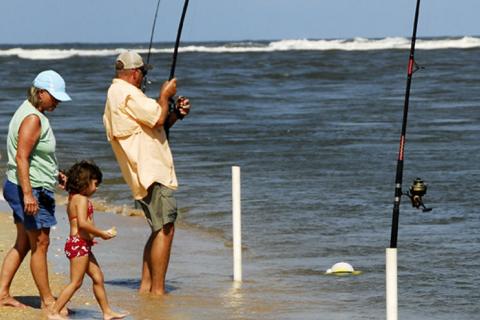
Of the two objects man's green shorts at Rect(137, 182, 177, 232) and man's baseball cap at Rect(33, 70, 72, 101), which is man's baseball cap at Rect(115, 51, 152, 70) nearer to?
man's baseball cap at Rect(33, 70, 72, 101)

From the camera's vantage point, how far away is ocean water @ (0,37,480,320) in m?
7.93

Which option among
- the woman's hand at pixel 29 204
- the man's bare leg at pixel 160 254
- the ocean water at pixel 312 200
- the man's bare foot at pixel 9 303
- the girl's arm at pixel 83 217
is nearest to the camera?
the woman's hand at pixel 29 204

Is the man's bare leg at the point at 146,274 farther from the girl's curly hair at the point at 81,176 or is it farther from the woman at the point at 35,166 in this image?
the girl's curly hair at the point at 81,176

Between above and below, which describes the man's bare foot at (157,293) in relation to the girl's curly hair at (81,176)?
below

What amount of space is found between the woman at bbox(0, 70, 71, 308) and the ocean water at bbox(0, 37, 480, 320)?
2.48 feet

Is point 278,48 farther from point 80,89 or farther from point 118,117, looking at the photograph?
point 118,117

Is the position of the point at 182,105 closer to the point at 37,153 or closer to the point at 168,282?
the point at 37,153

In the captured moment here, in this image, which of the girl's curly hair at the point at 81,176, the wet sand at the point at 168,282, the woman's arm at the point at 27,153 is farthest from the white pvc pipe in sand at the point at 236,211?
the woman's arm at the point at 27,153

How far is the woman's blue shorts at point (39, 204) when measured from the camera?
6789 mm

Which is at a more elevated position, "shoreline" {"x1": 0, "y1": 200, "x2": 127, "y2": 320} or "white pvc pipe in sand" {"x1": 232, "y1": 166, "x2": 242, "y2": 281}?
"white pvc pipe in sand" {"x1": 232, "y1": 166, "x2": 242, "y2": 281}

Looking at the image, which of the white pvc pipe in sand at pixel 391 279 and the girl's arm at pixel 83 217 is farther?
the girl's arm at pixel 83 217

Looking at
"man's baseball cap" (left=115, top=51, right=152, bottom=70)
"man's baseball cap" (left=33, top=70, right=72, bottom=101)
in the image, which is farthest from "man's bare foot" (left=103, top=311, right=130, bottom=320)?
"man's baseball cap" (left=115, top=51, right=152, bottom=70)

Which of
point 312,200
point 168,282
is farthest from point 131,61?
point 312,200

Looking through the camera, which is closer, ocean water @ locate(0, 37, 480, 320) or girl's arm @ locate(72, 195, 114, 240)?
girl's arm @ locate(72, 195, 114, 240)
